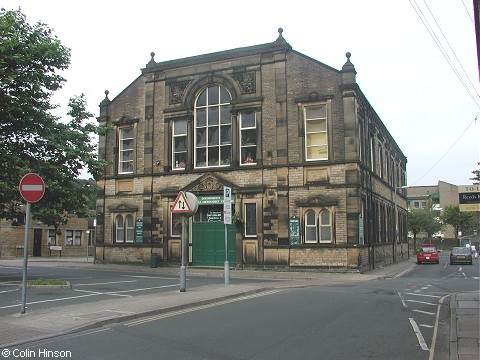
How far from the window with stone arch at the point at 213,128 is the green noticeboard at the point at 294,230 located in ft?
17.4

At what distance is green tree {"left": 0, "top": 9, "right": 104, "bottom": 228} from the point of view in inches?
694

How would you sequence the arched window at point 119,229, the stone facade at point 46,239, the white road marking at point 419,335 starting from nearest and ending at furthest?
the white road marking at point 419,335, the arched window at point 119,229, the stone facade at point 46,239

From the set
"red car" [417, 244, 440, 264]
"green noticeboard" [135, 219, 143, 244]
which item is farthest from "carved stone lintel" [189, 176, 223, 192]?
"red car" [417, 244, 440, 264]

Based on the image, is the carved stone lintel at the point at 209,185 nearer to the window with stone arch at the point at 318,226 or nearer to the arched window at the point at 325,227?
the window with stone arch at the point at 318,226

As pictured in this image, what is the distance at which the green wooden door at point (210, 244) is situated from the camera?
27.4 meters

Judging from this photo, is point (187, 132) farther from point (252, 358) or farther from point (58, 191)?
point (252, 358)

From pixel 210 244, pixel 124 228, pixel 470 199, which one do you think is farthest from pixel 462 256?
pixel 470 199

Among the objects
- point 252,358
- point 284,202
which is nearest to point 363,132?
point 284,202

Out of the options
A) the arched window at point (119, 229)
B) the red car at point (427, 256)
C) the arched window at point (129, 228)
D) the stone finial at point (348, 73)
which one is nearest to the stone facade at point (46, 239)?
the arched window at point (119, 229)

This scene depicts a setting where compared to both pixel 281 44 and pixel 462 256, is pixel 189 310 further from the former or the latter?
pixel 462 256

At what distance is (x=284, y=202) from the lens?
2609cm

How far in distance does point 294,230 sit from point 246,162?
194 inches

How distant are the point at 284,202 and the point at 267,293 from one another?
413 inches

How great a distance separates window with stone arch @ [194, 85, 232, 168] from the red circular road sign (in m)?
17.6
